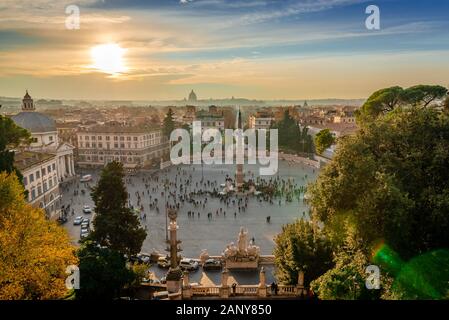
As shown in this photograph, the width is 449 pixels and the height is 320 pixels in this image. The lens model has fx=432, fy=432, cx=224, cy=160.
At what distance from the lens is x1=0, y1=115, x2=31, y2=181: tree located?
1220 cm

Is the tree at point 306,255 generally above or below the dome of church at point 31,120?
below

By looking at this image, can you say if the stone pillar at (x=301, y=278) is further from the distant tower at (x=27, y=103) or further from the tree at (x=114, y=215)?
the distant tower at (x=27, y=103)

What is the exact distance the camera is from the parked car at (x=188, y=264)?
1333cm

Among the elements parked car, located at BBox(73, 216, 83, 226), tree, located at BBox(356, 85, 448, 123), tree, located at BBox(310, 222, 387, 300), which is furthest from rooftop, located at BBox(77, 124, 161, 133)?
tree, located at BBox(310, 222, 387, 300)

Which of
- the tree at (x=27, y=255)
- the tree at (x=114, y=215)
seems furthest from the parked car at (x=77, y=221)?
the tree at (x=27, y=255)

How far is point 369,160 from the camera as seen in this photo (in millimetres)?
8125

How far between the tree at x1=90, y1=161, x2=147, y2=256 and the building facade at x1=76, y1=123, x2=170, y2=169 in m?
22.1

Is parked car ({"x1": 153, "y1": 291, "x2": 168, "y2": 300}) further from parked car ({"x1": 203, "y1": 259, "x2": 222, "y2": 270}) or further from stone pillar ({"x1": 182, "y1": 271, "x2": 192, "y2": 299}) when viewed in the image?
parked car ({"x1": 203, "y1": 259, "x2": 222, "y2": 270})

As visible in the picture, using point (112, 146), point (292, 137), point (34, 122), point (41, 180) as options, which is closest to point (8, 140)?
point (41, 180)

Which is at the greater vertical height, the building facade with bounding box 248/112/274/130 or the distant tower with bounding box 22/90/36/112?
the distant tower with bounding box 22/90/36/112

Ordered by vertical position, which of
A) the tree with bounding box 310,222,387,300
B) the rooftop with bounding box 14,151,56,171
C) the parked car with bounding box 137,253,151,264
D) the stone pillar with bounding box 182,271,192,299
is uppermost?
the rooftop with bounding box 14,151,56,171

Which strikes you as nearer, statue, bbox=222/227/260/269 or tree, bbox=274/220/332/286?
tree, bbox=274/220/332/286

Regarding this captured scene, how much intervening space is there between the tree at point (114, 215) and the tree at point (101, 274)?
8.16 ft

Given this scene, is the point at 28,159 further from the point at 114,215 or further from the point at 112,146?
the point at 112,146
